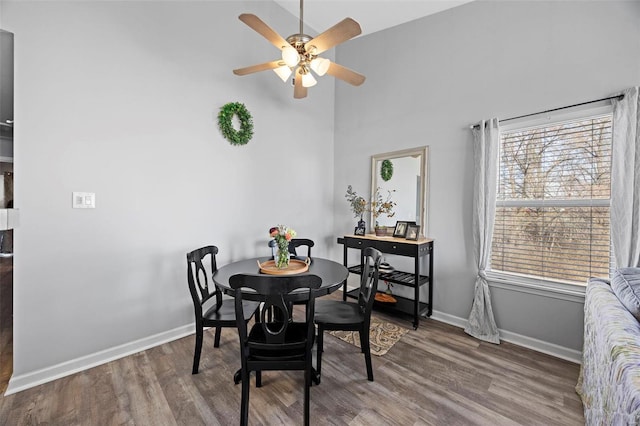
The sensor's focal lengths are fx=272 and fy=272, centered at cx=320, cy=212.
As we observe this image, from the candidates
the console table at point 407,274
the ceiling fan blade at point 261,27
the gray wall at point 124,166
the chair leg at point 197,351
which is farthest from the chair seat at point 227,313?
the ceiling fan blade at point 261,27

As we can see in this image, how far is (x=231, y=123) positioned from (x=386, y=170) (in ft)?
6.29

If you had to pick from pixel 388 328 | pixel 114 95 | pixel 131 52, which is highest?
pixel 131 52

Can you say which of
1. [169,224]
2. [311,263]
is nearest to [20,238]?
[169,224]

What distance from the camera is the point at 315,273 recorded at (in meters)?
2.03

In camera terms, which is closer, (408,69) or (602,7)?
(602,7)

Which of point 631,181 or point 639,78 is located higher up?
point 639,78

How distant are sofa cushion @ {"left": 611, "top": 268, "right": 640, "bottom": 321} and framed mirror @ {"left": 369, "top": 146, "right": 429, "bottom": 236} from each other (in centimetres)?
162

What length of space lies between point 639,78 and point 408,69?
194 centimetres

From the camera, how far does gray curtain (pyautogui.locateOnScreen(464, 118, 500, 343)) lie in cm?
257

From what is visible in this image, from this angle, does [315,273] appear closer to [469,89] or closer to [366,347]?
[366,347]

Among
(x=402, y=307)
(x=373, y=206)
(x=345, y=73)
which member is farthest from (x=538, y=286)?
(x=345, y=73)

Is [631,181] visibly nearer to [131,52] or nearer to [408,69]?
[408,69]

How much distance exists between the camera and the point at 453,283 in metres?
2.92

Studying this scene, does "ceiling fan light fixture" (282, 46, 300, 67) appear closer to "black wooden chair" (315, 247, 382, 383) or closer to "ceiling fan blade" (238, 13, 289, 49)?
"ceiling fan blade" (238, 13, 289, 49)
